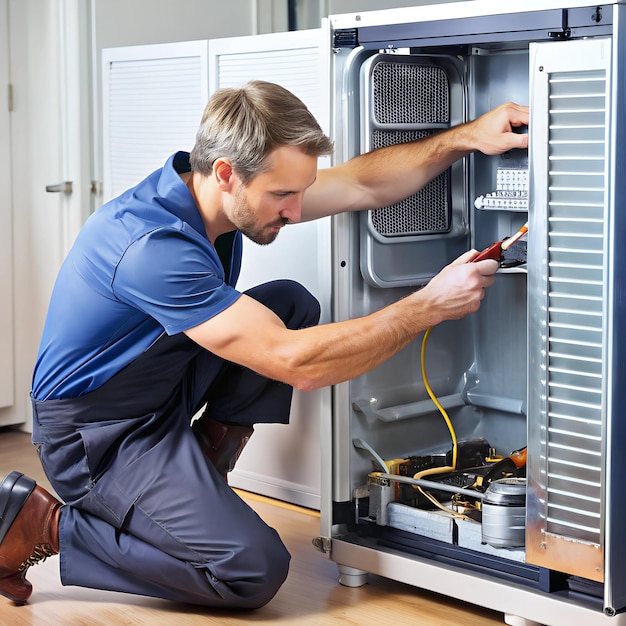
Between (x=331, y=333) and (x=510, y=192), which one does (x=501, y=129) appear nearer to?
(x=510, y=192)

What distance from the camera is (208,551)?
219cm

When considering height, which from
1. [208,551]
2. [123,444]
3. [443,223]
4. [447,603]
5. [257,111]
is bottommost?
[447,603]

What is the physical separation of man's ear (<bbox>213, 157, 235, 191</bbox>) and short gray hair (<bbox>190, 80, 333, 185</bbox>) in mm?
13

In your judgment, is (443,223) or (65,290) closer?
(65,290)

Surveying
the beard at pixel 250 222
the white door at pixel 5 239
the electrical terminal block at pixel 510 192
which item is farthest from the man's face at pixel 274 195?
the white door at pixel 5 239

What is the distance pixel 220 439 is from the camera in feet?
8.33

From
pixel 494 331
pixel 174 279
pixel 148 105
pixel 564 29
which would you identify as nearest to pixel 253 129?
pixel 174 279

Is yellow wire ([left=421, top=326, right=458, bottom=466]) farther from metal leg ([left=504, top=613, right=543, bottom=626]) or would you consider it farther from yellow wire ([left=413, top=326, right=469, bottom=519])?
metal leg ([left=504, top=613, right=543, bottom=626])

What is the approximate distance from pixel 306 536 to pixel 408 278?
0.73 m

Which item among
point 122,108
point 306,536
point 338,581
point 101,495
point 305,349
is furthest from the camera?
point 122,108

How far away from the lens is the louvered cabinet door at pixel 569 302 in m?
1.88

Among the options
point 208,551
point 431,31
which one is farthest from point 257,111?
point 208,551

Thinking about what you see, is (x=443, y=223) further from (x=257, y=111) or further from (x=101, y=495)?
(x=101, y=495)

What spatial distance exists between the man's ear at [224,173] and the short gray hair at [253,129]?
0.01 meters
